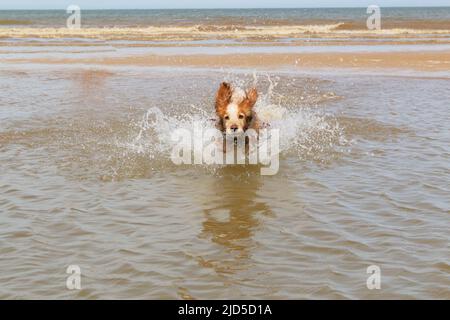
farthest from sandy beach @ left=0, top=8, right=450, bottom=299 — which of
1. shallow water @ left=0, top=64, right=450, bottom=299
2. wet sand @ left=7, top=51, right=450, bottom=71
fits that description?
wet sand @ left=7, top=51, right=450, bottom=71

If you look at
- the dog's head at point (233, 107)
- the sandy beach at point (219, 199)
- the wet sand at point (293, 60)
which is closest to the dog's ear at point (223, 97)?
the dog's head at point (233, 107)

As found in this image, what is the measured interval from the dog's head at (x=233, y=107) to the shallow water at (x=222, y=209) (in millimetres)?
682

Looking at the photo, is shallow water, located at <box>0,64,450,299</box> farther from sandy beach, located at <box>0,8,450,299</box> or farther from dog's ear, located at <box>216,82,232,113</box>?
dog's ear, located at <box>216,82,232,113</box>

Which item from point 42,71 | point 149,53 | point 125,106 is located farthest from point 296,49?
point 125,106

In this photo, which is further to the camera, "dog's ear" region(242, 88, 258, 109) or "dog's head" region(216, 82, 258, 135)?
"dog's ear" region(242, 88, 258, 109)

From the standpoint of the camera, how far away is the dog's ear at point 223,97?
8883mm

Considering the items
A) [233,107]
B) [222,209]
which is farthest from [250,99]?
[222,209]

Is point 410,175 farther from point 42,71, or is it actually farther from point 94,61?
point 94,61

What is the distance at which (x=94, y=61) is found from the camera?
25.4 metres

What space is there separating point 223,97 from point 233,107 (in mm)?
216

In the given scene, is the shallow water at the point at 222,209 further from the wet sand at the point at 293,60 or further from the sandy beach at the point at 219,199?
the wet sand at the point at 293,60

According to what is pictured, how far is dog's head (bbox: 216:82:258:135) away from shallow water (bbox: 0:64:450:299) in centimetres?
68

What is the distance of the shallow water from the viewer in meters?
5.16
